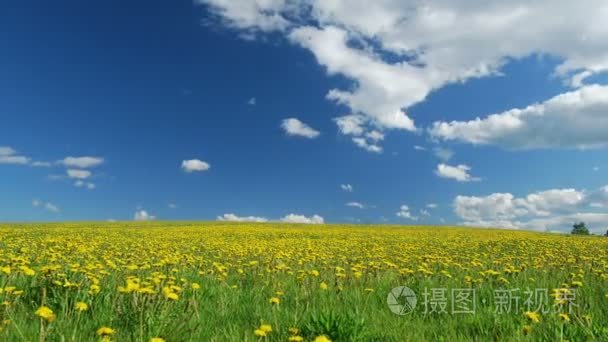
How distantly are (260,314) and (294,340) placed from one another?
58.9 inches

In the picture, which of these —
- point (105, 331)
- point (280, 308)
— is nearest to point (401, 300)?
→ point (280, 308)

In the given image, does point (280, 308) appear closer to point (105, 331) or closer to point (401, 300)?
point (401, 300)

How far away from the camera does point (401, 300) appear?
7.36 meters

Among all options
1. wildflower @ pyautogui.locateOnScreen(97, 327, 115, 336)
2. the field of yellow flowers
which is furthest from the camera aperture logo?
wildflower @ pyautogui.locateOnScreen(97, 327, 115, 336)

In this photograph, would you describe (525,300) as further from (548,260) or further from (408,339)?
(548,260)

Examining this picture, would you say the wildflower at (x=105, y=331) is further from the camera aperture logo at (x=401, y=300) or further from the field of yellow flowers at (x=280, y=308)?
the camera aperture logo at (x=401, y=300)

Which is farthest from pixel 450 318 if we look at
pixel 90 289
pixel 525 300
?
pixel 90 289

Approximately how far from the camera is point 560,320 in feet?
19.1

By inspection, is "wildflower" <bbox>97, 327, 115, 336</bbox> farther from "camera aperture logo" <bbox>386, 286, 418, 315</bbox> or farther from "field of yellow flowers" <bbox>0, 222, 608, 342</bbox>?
"camera aperture logo" <bbox>386, 286, 418, 315</bbox>

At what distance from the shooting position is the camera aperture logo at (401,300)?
6777 mm

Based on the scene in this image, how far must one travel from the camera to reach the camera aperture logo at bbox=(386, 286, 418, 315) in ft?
22.2

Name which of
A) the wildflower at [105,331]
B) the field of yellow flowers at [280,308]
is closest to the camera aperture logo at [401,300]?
the field of yellow flowers at [280,308]

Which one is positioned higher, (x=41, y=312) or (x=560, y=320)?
(x=41, y=312)

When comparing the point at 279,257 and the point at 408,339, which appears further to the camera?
the point at 279,257
